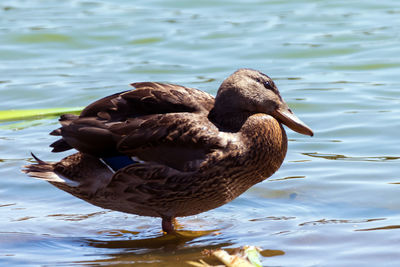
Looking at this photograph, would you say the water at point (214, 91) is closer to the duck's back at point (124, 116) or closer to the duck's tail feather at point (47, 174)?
the duck's tail feather at point (47, 174)

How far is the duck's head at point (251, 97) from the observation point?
16.5 ft

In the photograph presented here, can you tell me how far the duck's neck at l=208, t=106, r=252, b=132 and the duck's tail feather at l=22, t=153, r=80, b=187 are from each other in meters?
0.95

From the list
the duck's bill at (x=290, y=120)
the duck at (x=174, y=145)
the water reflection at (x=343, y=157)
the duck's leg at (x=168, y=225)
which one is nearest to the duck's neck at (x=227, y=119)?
the duck at (x=174, y=145)

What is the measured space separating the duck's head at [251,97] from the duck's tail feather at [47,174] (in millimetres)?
1045

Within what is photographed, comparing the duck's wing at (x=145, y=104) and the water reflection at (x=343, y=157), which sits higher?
the duck's wing at (x=145, y=104)

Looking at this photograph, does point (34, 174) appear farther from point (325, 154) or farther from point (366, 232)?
point (325, 154)

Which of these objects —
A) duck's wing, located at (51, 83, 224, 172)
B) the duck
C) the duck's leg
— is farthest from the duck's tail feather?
the duck's leg

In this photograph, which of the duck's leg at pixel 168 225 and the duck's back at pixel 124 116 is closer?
the duck's back at pixel 124 116

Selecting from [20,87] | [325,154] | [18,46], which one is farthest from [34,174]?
[18,46]

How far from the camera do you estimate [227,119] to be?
5020mm

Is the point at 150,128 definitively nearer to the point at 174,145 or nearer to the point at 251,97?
the point at 174,145

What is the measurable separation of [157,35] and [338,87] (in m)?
3.49

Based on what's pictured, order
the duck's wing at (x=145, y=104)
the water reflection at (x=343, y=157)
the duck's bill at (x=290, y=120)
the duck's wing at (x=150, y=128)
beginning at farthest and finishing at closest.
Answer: the water reflection at (x=343, y=157), the duck's bill at (x=290, y=120), the duck's wing at (x=145, y=104), the duck's wing at (x=150, y=128)

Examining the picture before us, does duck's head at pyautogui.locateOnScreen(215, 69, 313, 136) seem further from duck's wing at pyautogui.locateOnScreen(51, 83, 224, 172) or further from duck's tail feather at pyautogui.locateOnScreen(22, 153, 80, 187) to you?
duck's tail feather at pyautogui.locateOnScreen(22, 153, 80, 187)
